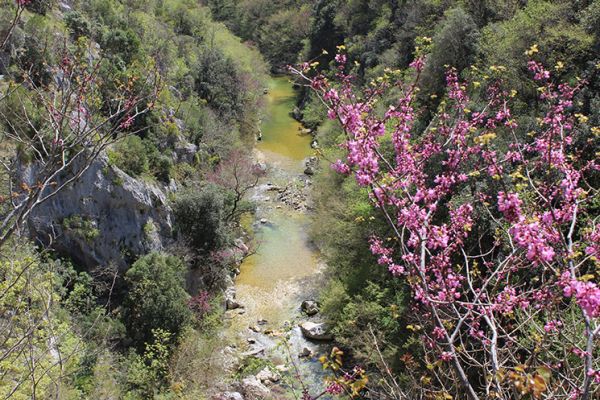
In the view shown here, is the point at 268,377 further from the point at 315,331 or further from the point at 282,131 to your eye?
the point at 282,131

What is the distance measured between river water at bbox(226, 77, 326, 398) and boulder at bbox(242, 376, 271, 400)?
1.14 m

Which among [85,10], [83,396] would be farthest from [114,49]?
[83,396]

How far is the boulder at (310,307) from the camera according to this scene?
2162 centimetres

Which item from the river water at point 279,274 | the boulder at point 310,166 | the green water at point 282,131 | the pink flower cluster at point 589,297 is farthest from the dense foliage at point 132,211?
the green water at point 282,131

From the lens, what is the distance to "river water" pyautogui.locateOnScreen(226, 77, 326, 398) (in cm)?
1947

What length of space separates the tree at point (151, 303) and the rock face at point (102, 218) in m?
1.47

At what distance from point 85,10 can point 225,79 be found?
10667 mm

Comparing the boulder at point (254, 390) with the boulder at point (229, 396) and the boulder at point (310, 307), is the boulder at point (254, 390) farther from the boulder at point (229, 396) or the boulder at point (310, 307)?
the boulder at point (310, 307)

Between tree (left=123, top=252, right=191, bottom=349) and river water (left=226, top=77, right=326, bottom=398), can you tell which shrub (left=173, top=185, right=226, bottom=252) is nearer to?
river water (left=226, top=77, right=326, bottom=398)

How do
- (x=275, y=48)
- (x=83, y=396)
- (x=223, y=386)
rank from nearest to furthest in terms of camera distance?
(x=83, y=396) → (x=223, y=386) → (x=275, y=48)

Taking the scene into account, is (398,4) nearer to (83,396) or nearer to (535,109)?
(535,109)

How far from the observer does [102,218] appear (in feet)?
60.6

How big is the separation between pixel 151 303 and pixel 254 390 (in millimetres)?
4933

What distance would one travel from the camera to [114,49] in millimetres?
24734
